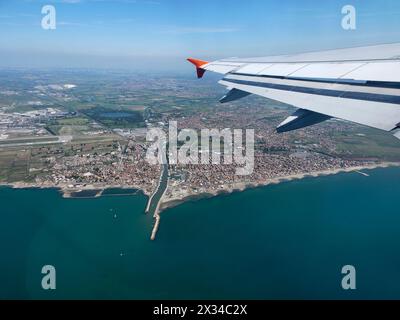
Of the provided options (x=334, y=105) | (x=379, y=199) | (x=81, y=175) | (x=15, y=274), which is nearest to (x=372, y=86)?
(x=334, y=105)

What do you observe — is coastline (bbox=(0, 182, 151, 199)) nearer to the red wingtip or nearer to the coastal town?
the coastal town

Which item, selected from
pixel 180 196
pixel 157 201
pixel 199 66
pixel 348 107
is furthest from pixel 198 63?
pixel 180 196

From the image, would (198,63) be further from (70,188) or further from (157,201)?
(70,188)

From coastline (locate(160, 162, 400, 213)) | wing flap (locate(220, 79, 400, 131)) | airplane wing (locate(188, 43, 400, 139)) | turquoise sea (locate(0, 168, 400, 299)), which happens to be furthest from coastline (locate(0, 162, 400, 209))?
wing flap (locate(220, 79, 400, 131))

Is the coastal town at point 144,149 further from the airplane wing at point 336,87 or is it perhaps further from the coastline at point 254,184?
the airplane wing at point 336,87

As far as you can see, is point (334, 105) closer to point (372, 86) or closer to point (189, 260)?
point (372, 86)

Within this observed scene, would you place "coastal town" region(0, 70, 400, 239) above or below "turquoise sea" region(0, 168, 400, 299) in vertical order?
above

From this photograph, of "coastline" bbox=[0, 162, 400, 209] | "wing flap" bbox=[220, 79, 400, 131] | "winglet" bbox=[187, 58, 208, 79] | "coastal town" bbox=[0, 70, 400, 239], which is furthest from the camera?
"coastal town" bbox=[0, 70, 400, 239]
